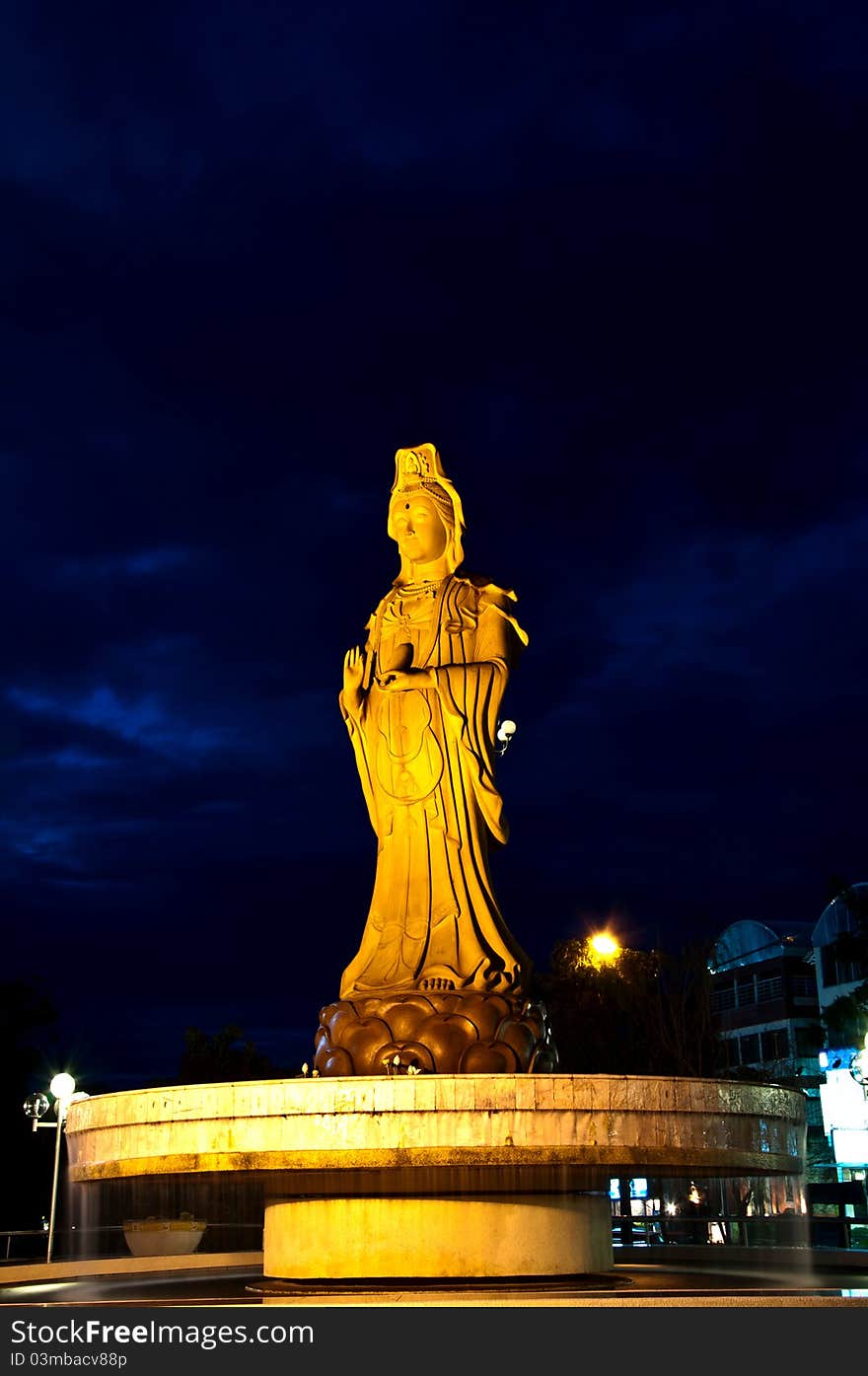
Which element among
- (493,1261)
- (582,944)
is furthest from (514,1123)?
(582,944)

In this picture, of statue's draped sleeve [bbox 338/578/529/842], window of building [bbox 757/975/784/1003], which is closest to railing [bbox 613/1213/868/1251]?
statue's draped sleeve [bbox 338/578/529/842]

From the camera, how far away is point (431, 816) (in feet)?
51.6

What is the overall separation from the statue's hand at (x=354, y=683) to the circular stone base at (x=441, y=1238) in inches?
222

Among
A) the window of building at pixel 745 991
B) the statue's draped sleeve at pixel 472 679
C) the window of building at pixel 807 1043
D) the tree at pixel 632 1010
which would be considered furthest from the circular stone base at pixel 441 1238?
the window of building at pixel 745 991

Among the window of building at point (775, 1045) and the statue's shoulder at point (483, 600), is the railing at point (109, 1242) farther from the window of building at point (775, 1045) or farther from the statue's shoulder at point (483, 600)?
the window of building at point (775, 1045)

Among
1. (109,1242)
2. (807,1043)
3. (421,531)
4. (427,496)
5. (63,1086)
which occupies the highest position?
(427,496)

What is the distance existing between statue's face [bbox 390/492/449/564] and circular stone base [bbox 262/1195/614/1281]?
7.79 metres

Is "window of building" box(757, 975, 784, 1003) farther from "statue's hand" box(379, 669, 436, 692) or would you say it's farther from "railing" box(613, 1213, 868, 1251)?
"statue's hand" box(379, 669, 436, 692)

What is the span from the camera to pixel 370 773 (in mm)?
16234

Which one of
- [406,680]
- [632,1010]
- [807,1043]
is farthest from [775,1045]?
[406,680]

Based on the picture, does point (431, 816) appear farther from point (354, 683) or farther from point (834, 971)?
point (834, 971)

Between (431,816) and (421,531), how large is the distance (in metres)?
3.72

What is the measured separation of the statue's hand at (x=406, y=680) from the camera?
629 inches
